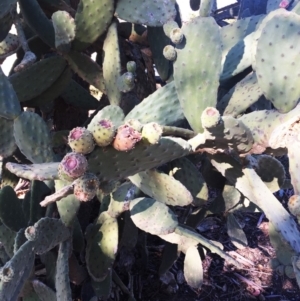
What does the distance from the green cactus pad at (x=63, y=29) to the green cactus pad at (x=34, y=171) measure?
0.72 metres

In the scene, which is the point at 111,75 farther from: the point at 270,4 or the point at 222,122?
the point at 270,4

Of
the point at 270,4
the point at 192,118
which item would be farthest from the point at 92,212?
the point at 270,4

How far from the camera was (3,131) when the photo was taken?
4.94 ft

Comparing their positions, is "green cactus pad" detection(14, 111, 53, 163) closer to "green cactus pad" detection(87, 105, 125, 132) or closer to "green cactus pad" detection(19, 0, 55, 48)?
"green cactus pad" detection(87, 105, 125, 132)

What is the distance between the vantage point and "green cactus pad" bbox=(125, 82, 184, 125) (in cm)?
143

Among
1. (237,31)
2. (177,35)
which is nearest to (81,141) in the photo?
(177,35)

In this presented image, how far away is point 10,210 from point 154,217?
513mm

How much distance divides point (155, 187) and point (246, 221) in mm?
1456

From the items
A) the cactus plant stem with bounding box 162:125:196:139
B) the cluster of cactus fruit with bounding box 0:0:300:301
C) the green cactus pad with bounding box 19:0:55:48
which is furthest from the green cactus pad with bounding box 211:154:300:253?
the green cactus pad with bounding box 19:0:55:48

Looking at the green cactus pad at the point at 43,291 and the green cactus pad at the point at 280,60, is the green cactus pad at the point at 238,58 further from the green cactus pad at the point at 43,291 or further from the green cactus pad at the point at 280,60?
the green cactus pad at the point at 43,291

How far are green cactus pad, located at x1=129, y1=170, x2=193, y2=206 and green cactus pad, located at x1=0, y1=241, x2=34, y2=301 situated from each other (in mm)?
392

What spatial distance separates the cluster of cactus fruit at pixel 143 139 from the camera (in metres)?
1.13

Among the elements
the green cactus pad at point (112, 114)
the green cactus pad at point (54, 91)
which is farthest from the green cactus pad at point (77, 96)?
the green cactus pad at point (112, 114)

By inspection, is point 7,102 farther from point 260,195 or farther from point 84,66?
point 260,195
